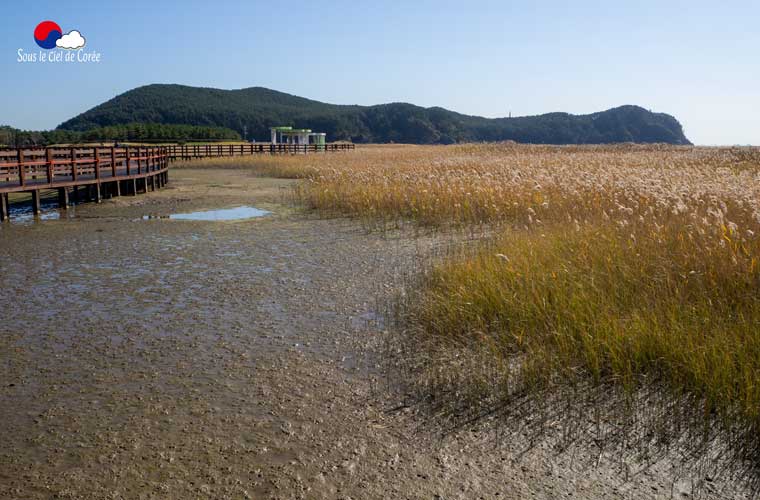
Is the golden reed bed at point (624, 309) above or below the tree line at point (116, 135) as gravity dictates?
below

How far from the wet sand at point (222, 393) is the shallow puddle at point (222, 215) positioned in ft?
17.7

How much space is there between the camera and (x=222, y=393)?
5082mm

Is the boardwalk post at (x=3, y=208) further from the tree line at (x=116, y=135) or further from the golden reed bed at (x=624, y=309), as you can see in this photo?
the tree line at (x=116, y=135)

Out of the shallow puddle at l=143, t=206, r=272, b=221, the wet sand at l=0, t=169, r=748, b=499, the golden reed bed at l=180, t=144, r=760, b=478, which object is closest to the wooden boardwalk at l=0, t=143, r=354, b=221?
the shallow puddle at l=143, t=206, r=272, b=221

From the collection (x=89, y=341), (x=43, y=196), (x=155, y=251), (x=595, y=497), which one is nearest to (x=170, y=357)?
(x=89, y=341)

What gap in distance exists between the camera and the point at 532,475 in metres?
3.78

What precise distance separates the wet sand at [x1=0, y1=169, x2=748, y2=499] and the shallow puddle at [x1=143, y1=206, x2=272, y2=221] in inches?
213

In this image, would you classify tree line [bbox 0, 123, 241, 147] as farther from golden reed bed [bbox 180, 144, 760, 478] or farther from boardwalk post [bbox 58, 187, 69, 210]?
golden reed bed [bbox 180, 144, 760, 478]

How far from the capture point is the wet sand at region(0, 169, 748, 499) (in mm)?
3738

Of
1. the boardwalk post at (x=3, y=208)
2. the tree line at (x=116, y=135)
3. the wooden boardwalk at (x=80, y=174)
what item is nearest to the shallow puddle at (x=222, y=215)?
the boardwalk post at (x=3, y=208)

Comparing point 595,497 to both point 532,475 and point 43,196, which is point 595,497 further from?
point 43,196

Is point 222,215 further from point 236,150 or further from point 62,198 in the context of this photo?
point 236,150

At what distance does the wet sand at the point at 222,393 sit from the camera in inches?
147

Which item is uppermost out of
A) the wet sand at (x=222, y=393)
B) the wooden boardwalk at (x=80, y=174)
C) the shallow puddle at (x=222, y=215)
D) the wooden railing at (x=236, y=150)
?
the wooden railing at (x=236, y=150)
